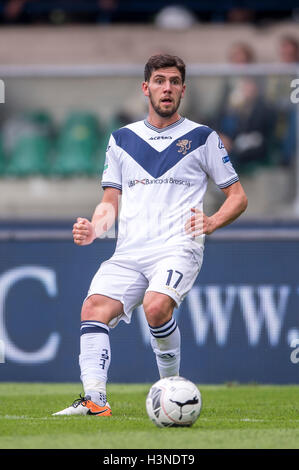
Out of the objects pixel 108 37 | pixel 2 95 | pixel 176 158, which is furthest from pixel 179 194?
pixel 108 37

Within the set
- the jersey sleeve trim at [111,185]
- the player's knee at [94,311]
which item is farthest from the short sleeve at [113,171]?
the player's knee at [94,311]

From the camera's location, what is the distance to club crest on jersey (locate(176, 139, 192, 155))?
708cm

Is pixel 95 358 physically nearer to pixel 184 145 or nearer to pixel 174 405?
pixel 174 405

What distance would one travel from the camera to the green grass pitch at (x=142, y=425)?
530 cm

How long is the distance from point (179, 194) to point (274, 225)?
11.4 ft

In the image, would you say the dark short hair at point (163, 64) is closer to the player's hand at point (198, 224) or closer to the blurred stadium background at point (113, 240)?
the player's hand at point (198, 224)

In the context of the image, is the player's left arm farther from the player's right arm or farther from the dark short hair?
the dark short hair

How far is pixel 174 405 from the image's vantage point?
5.83 metres

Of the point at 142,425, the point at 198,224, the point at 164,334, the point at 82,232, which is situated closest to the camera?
the point at 142,425

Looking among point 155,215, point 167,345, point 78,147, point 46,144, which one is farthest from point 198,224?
point 46,144

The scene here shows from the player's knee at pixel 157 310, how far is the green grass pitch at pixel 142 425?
630 mm

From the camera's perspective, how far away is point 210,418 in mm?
6672

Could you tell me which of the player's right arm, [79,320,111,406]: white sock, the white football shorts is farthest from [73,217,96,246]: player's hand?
[79,320,111,406]: white sock

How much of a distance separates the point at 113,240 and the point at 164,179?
3464mm
